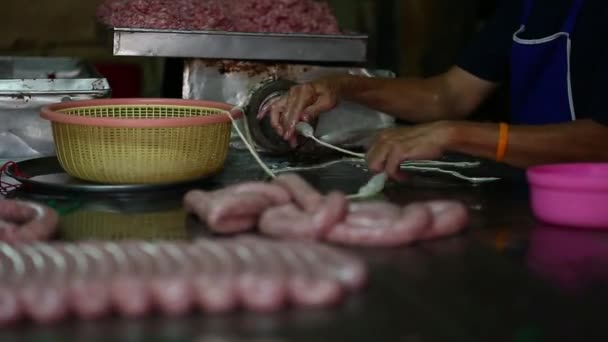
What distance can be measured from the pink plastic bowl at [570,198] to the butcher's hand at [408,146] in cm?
36

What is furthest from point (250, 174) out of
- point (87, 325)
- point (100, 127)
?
point (87, 325)

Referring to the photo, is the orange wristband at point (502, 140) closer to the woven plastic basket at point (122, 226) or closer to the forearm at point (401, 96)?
the forearm at point (401, 96)

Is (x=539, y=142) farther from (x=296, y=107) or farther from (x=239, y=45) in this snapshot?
(x=239, y=45)

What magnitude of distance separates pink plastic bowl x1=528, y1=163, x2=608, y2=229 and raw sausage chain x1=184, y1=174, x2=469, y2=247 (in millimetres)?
205

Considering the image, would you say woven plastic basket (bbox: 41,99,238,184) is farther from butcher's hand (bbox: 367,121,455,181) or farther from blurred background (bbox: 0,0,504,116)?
blurred background (bbox: 0,0,504,116)

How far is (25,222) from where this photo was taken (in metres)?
1.77

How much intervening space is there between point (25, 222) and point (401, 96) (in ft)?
5.48

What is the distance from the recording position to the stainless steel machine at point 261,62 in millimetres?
2898

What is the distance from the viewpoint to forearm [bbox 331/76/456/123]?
9.45ft

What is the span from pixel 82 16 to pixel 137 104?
12.4 feet

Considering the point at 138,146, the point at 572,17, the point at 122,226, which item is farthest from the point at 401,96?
the point at 122,226

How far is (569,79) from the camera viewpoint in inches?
105

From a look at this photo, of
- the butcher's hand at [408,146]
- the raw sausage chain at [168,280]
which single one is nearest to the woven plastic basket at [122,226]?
the raw sausage chain at [168,280]

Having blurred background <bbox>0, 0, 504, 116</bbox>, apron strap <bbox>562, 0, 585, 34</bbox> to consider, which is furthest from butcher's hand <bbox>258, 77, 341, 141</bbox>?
blurred background <bbox>0, 0, 504, 116</bbox>
